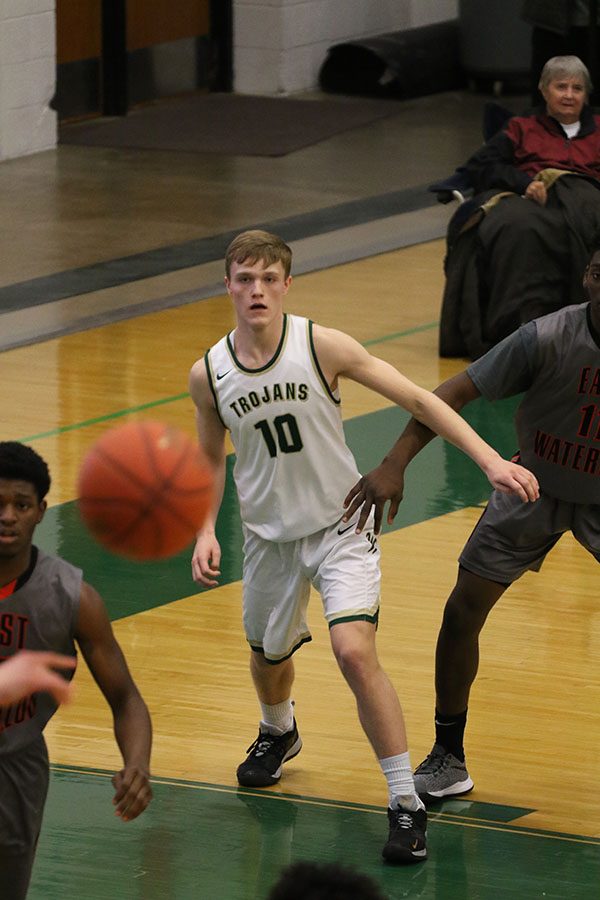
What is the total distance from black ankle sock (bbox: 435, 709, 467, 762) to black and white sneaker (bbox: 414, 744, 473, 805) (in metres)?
0.01

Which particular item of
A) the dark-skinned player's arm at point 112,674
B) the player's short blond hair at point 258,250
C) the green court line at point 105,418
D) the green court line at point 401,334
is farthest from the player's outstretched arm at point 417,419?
the green court line at point 401,334

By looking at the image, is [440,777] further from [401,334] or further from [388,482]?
[401,334]

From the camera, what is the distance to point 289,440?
488 cm

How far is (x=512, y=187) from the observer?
979 centimetres

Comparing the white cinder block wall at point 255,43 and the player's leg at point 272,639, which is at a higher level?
the player's leg at point 272,639

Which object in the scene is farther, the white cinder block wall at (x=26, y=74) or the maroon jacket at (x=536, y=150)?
the white cinder block wall at (x=26, y=74)

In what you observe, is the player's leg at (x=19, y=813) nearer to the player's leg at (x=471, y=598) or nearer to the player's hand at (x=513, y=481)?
the player's hand at (x=513, y=481)

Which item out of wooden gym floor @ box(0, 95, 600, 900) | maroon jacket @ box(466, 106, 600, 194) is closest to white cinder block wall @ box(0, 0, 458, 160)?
wooden gym floor @ box(0, 95, 600, 900)

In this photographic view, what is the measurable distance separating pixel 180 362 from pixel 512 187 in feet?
6.10

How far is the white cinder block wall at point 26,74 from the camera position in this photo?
15.1 metres

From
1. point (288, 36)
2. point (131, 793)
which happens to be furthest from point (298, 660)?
point (288, 36)

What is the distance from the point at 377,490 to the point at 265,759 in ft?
3.45

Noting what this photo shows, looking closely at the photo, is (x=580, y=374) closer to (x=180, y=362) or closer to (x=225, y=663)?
(x=225, y=663)

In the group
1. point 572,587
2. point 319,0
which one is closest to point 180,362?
point 572,587
